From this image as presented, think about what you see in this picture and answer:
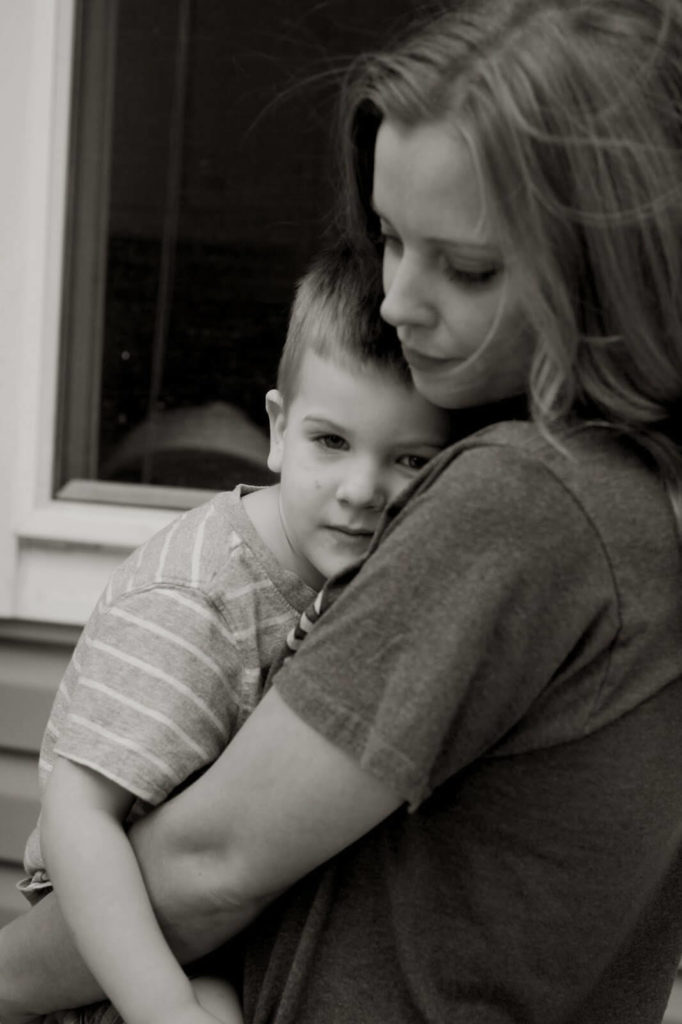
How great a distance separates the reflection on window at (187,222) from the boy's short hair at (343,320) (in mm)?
1243

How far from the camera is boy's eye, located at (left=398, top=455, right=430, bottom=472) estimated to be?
150 centimetres

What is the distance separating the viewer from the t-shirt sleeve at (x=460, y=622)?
1072mm

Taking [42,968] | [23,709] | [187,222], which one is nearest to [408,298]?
[42,968]

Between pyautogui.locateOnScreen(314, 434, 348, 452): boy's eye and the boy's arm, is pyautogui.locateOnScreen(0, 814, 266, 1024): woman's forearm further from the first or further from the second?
pyautogui.locateOnScreen(314, 434, 348, 452): boy's eye

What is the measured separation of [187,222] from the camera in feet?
9.43

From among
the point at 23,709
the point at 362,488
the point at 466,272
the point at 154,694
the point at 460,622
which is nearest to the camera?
the point at 460,622

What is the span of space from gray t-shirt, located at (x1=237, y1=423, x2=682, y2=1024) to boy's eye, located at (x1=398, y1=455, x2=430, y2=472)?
331 mm

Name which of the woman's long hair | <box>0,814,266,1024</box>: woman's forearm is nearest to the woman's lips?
the woman's long hair

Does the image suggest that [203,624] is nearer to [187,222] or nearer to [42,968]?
[42,968]

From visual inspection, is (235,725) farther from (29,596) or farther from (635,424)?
(29,596)

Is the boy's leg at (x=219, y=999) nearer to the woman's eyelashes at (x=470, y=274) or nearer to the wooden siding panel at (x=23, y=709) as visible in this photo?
the woman's eyelashes at (x=470, y=274)

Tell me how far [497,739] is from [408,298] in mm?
391

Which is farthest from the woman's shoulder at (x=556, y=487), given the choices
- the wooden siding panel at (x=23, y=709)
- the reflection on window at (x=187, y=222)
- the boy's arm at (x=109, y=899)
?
the wooden siding panel at (x=23, y=709)

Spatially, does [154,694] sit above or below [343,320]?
below
